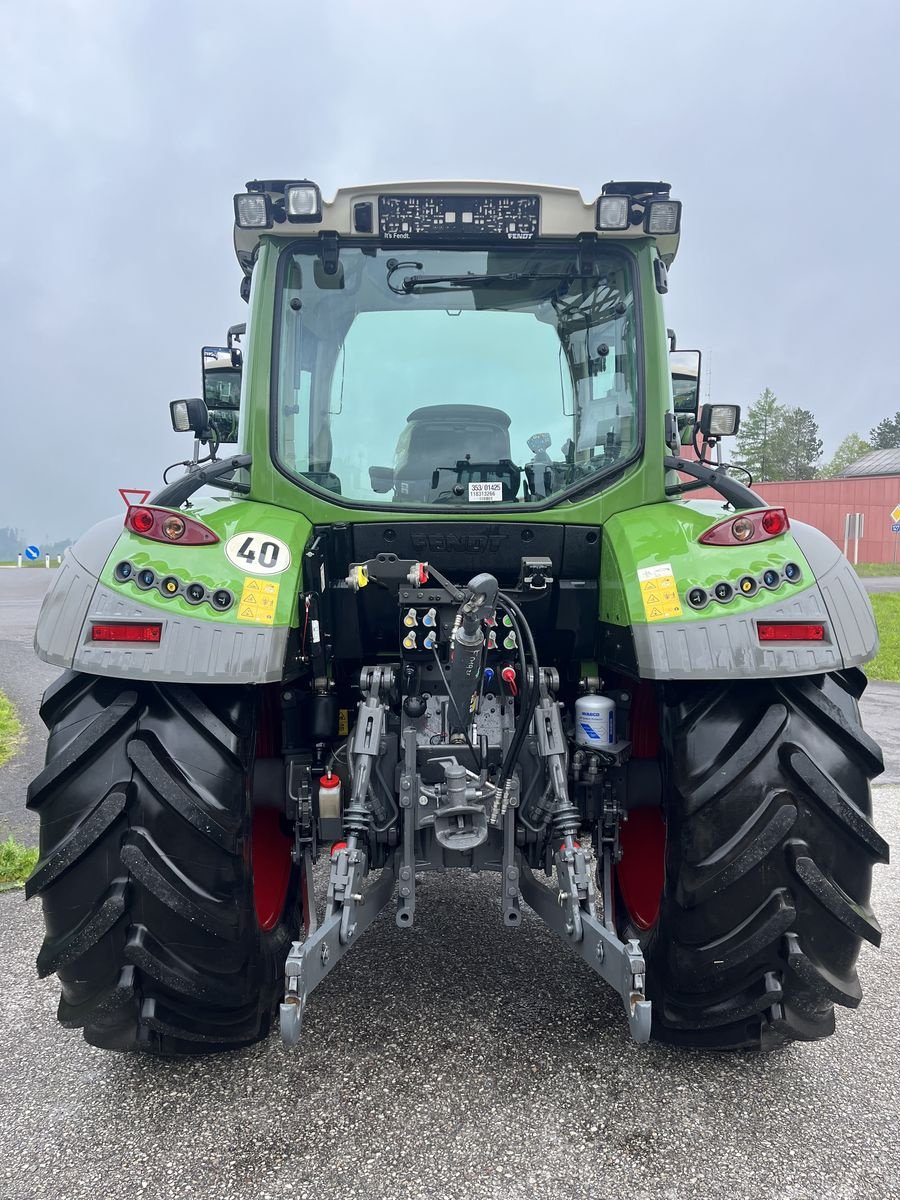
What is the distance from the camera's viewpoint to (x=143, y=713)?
6.89ft

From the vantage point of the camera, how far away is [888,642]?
11.8 metres

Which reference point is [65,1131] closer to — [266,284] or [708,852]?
[708,852]

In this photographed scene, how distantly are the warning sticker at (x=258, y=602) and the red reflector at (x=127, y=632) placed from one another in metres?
0.22

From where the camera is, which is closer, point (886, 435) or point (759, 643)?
point (759, 643)

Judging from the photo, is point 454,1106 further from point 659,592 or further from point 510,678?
point 659,592

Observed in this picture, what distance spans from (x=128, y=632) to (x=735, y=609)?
161 cm

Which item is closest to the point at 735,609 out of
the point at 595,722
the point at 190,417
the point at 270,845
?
the point at 595,722

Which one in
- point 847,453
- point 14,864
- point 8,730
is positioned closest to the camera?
point 14,864

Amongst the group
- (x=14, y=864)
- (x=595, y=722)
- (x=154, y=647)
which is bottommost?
(x=14, y=864)

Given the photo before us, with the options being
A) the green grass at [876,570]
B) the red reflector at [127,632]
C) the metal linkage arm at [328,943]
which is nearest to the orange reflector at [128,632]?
the red reflector at [127,632]

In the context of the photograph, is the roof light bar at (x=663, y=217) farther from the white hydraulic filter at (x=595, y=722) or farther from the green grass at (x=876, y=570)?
the green grass at (x=876, y=570)

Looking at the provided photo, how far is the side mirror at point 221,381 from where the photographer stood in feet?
11.2

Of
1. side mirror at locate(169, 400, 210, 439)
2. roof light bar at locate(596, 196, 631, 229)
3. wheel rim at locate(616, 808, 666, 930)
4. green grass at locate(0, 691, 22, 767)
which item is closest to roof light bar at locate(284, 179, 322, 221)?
side mirror at locate(169, 400, 210, 439)

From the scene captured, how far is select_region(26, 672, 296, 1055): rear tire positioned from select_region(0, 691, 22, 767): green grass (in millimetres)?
4415
